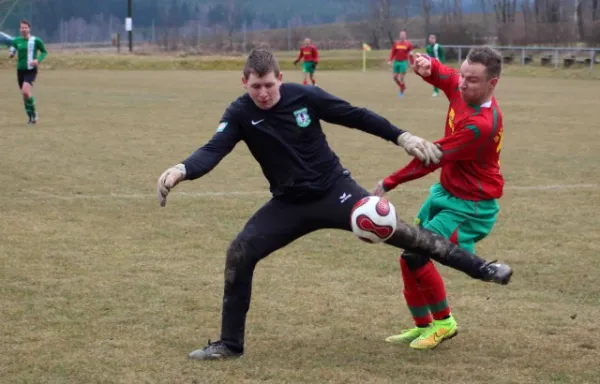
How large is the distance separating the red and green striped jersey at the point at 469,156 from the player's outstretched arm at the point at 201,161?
93 cm

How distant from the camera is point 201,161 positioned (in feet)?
17.0

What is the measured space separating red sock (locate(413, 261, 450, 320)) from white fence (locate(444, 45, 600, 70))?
36093 mm

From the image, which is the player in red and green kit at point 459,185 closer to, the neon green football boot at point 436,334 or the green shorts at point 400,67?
the neon green football boot at point 436,334

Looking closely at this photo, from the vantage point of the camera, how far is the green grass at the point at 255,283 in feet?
17.3

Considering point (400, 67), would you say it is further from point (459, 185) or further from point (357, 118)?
point (357, 118)

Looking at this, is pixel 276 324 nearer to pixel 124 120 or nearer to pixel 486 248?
pixel 486 248

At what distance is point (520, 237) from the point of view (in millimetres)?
8758

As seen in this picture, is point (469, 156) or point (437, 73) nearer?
point (469, 156)

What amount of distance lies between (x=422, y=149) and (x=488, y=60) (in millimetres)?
688

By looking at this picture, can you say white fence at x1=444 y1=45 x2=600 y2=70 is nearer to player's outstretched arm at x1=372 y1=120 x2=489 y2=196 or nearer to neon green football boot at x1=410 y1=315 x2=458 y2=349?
neon green football boot at x1=410 y1=315 x2=458 y2=349

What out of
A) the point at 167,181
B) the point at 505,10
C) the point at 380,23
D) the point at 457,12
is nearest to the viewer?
the point at 167,181

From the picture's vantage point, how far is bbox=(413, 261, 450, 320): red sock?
5.58 meters

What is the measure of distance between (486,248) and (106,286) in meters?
3.38

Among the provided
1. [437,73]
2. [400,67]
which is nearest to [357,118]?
[437,73]
